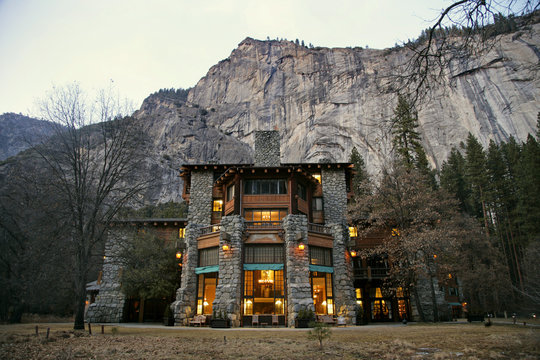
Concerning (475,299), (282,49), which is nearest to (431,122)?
(475,299)

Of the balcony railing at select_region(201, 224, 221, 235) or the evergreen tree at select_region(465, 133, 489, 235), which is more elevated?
the evergreen tree at select_region(465, 133, 489, 235)

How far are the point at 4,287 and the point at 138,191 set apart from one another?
14795 mm

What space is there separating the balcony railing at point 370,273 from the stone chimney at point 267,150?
11340 mm

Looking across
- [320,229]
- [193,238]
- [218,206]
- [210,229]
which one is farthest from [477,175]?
[193,238]

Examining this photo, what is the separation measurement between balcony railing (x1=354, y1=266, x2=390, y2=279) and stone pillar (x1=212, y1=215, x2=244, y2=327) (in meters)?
10.7

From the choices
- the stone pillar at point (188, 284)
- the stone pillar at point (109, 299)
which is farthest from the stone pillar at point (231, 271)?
the stone pillar at point (109, 299)

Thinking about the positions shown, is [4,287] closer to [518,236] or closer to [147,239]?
[147,239]

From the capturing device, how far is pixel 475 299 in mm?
42625

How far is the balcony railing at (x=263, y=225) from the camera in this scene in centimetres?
2419

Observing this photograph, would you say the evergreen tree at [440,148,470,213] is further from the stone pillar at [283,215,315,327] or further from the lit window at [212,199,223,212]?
the lit window at [212,199,223,212]

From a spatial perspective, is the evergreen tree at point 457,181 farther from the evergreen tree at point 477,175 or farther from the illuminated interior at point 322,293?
the illuminated interior at point 322,293

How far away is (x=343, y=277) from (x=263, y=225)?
712cm

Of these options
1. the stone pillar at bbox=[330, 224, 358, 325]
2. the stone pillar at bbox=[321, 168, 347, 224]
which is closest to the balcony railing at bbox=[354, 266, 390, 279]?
the stone pillar at bbox=[330, 224, 358, 325]

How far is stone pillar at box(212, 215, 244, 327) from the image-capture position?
2155 cm
